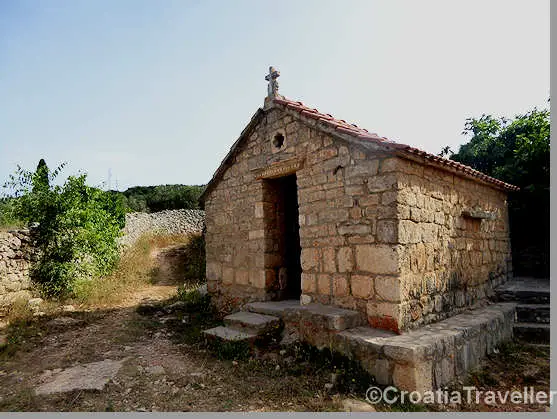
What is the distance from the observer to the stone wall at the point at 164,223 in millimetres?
15413

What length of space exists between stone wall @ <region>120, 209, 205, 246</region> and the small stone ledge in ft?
41.4

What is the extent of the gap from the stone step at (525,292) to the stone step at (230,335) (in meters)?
4.82

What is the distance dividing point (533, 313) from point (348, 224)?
383 cm

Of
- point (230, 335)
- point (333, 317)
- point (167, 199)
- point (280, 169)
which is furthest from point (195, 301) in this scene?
point (167, 199)

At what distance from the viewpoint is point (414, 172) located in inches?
186

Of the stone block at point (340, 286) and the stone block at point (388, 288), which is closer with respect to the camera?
the stone block at point (388, 288)

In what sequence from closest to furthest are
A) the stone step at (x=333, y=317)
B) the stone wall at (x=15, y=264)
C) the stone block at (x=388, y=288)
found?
the stone block at (x=388, y=288) → the stone step at (x=333, y=317) → the stone wall at (x=15, y=264)

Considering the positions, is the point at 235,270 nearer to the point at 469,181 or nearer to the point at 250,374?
the point at 250,374

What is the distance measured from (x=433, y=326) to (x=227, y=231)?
419cm

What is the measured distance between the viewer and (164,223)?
17.9 m

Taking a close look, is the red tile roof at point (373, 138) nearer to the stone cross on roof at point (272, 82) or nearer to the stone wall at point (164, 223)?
the stone cross on roof at point (272, 82)

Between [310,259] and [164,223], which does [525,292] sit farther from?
[164,223]

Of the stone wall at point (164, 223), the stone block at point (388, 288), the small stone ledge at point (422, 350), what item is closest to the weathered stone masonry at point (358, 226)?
the stone block at point (388, 288)

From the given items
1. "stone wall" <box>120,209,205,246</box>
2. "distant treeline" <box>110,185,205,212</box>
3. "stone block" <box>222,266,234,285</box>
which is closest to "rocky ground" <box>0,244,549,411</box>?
"stone block" <box>222,266,234,285</box>
